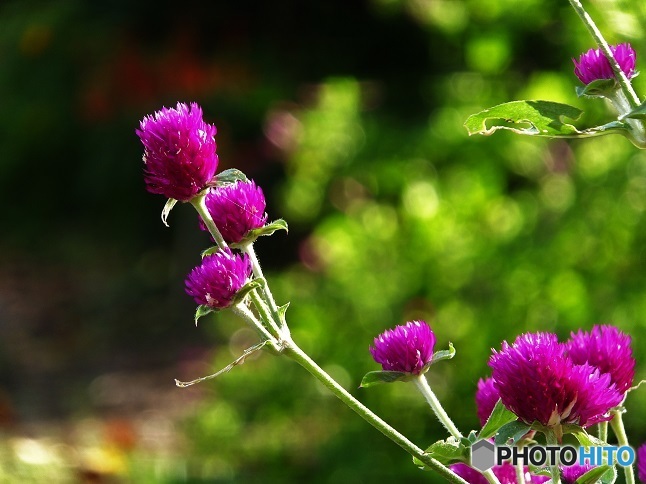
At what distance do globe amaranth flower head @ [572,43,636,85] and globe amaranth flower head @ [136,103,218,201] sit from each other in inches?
11.6

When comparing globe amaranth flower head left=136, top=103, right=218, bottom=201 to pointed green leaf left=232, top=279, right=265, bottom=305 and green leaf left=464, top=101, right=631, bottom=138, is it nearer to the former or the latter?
pointed green leaf left=232, top=279, right=265, bottom=305

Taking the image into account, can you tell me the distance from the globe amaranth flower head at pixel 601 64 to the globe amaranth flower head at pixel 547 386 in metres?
0.24

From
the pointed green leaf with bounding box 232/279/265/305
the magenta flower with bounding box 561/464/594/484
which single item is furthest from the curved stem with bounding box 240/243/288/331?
the magenta flower with bounding box 561/464/594/484

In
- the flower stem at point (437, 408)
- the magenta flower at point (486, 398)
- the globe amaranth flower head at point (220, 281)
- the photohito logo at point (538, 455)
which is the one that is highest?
the globe amaranth flower head at point (220, 281)

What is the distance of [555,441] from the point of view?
0.69m

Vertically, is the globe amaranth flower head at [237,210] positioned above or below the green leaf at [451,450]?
above

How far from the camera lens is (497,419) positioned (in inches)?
29.1

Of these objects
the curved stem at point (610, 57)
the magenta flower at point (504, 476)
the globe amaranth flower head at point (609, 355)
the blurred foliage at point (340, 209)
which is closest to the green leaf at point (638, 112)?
the curved stem at point (610, 57)

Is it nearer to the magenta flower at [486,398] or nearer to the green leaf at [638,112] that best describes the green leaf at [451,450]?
the magenta flower at [486,398]

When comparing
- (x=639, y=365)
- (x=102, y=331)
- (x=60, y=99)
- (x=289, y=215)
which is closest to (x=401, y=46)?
(x=289, y=215)

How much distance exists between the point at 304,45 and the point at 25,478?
3.08 metres

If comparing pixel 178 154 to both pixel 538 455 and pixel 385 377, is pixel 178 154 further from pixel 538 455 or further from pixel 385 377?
pixel 538 455

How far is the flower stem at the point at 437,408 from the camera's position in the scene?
74 cm

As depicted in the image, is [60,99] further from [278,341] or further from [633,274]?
[278,341]
